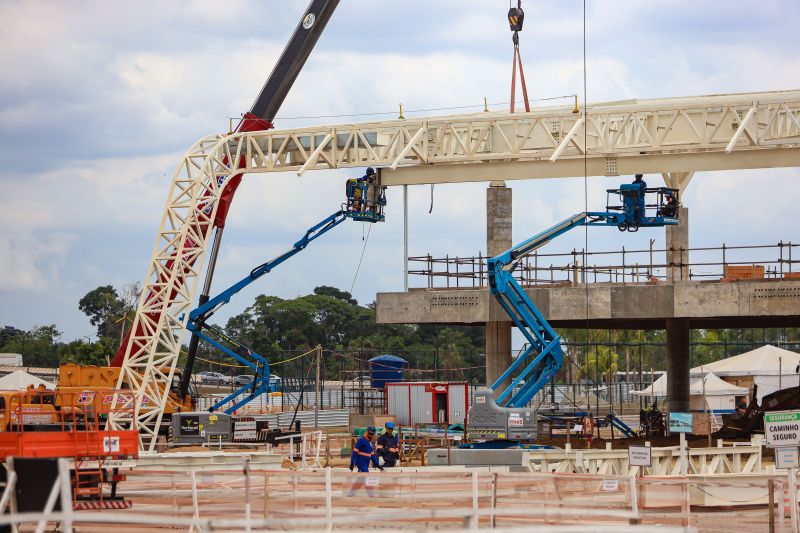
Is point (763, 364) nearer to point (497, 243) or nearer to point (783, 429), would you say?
point (497, 243)

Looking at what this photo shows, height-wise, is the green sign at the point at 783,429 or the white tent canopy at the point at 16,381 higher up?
the white tent canopy at the point at 16,381

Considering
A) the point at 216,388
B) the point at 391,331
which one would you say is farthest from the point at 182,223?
the point at 391,331

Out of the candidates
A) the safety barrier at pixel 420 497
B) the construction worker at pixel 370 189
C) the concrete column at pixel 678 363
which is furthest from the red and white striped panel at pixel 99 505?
the concrete column at pixel 678 363

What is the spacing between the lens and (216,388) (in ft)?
328

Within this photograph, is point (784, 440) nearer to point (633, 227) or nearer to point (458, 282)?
point (633, 227)

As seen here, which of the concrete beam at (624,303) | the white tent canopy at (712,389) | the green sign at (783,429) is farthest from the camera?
the white tent canopy at (712,389)

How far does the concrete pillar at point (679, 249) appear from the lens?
1711 inches

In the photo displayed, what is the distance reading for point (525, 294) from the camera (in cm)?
3753

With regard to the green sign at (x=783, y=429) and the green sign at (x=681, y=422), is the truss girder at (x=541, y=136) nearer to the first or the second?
the green sign at (x=681, y=422)

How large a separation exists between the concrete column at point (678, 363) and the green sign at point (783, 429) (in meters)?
24.9

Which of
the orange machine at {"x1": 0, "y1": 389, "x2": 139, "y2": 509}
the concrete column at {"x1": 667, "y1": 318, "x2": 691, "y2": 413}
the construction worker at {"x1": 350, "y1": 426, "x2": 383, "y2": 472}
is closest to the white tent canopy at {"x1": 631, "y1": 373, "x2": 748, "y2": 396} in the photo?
the concrete column at {"x1": 667, "y1": 318, "x2": 691, "y2": 413}

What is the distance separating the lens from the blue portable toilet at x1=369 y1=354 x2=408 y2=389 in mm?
53853

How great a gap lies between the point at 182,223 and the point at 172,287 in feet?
7.28

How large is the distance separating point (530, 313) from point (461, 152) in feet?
18.4
